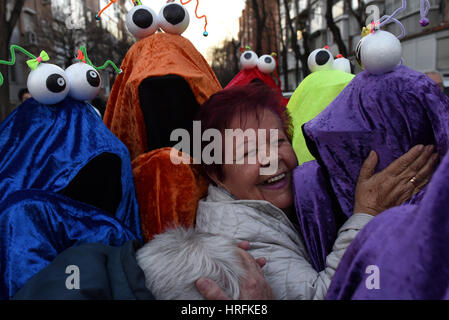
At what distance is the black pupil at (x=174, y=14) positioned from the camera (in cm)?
208

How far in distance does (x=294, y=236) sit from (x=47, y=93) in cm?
105

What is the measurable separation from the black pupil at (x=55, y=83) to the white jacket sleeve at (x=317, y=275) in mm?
1004

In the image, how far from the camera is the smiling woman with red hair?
127 cm

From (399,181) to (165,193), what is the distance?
0.83 m

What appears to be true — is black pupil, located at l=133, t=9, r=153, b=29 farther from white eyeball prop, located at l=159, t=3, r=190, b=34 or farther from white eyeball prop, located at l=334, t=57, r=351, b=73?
white eyeball prop, located at l=334, t=57, r=351, b=73

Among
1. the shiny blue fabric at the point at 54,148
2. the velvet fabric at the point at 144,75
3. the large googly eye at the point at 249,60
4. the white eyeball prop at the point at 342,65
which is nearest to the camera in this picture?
the shiny blue fabric at the point at 54,148

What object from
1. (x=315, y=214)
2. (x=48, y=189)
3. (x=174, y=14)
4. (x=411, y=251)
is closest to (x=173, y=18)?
(x=174, y=14)

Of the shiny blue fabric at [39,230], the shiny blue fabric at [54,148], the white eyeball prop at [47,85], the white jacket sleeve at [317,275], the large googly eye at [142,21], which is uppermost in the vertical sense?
the large googly eye at [142,21]

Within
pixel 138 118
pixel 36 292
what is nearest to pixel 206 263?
pixel 36 292

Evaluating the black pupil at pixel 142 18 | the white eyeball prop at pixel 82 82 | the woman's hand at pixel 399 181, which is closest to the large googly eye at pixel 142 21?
the black pupil at pixel 142 18

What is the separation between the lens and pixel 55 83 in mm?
1398

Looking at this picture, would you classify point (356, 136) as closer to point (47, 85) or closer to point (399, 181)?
point (399, 181)

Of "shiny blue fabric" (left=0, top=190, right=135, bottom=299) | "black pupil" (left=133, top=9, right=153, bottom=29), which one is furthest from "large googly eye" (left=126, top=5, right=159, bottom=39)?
"shiny blue fabric" (left=0, top=190, right=135, bottom=299)

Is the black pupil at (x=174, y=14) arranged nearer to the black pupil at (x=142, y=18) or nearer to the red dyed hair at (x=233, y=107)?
the black pupil at (x=142, y=18)
